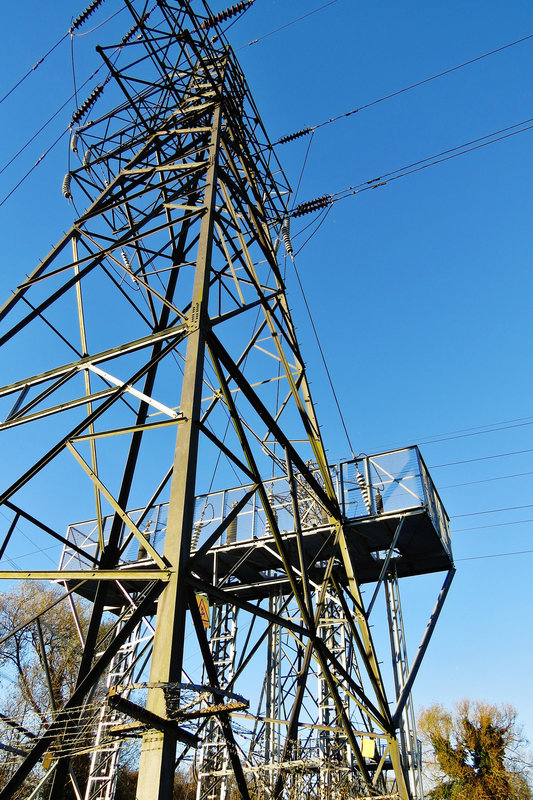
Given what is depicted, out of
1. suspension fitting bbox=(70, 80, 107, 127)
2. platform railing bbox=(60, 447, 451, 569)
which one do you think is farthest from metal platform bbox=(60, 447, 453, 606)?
suspension fitting bbox=(70, 80, 107, 127)

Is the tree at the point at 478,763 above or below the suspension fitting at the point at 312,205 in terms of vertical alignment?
below

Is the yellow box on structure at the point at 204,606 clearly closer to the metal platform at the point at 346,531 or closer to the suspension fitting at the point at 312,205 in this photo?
the metal platform at the point at 346,531

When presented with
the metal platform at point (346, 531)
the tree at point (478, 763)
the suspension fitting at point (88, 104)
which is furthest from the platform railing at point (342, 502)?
the tree at point (478, 763)

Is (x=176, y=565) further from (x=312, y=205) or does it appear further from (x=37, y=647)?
(x=37, y=647)

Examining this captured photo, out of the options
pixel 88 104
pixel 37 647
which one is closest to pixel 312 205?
pixel 88 104

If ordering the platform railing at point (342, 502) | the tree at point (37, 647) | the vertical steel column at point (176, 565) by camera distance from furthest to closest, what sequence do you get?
1. the tree at point (37, 647)
2. the platform railing at point (342, 502)
3. the vertical steel column at point (176, 565)

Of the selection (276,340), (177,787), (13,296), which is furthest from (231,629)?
(177,787)

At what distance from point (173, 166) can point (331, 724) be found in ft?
41.0

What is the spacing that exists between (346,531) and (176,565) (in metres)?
8.47

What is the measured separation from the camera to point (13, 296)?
8906 millimetres

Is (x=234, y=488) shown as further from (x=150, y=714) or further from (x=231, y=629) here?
(x=150, y=714)

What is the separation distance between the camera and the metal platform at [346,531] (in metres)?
12.9

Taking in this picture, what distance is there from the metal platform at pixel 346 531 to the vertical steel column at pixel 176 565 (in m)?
6.52

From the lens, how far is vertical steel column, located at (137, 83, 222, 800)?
14.7 feet
